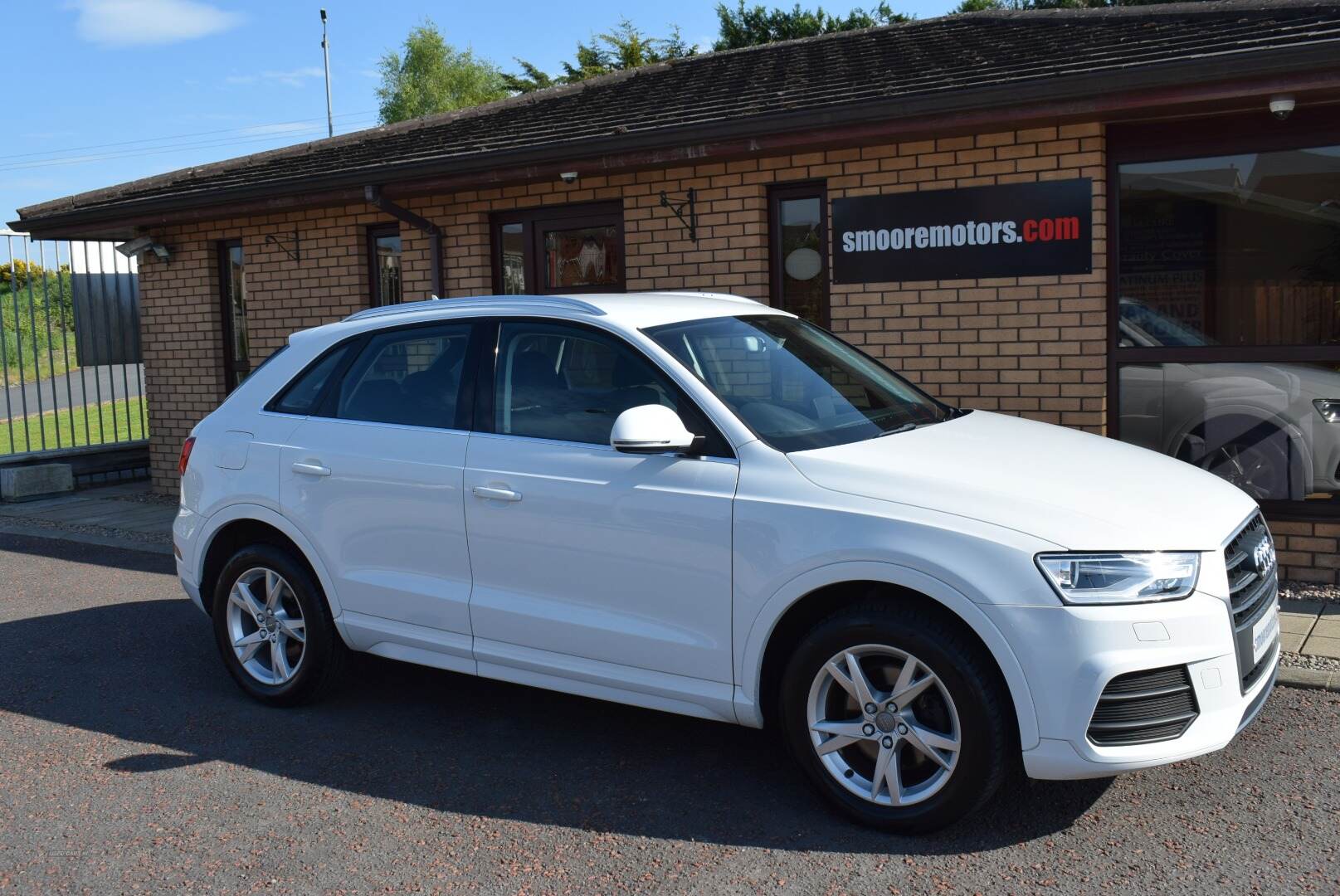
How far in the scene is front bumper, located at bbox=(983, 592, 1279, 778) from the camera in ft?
11.6

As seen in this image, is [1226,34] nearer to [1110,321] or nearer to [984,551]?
[1110,321]

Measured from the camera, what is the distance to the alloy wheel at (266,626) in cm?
534

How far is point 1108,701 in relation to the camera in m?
3.56

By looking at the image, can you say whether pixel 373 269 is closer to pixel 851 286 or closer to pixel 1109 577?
pixel 851 286

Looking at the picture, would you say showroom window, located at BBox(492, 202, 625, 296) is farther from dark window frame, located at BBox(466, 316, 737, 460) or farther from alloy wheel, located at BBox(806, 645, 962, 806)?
alloy wheel, located at BBox(806, 645, 962, 806)

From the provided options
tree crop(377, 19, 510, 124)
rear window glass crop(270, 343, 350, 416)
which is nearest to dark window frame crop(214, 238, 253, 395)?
rear window glass crop(270, 343, 350, 416)

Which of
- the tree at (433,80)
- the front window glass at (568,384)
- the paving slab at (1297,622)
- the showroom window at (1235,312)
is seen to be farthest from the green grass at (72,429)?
the tree at (433,80)

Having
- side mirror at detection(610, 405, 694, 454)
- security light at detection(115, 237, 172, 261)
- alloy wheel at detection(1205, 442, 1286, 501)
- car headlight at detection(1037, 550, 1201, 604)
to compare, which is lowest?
alloy wheel at detection(1205, 442, 1286, 501)

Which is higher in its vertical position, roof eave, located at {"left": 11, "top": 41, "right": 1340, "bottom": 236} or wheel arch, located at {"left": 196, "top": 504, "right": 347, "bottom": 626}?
roof eave, located at {"left": 11, "top": 41, "right": 1340, "bottom": 236}

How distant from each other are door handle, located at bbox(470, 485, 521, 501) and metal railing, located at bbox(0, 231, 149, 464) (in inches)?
384

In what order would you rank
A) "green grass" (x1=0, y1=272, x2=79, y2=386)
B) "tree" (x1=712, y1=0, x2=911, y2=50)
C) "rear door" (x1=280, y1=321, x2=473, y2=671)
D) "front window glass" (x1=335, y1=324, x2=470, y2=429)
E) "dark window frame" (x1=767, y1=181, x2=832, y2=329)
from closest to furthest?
"rear door" (x1=280, y1=321, x2=473, y2=671), "front window glass" (x1=335, y1=324, x2=470, y2=429), "dark window frame" (x1=767, y1=181, x2=832, y2=329), "green grass" (x1=0, y1=272, x2=79, y2=386), "tree" (x1=712, y1=0, x2=911, y2=50)

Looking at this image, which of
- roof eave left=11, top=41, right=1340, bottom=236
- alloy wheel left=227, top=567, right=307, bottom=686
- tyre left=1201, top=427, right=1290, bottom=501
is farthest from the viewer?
tyre left=1201, top=427, right=1290, bottom=501

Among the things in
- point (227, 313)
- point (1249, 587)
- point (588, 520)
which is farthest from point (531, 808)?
point (227, 313)

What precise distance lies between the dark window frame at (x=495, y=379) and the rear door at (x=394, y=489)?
9 cm
